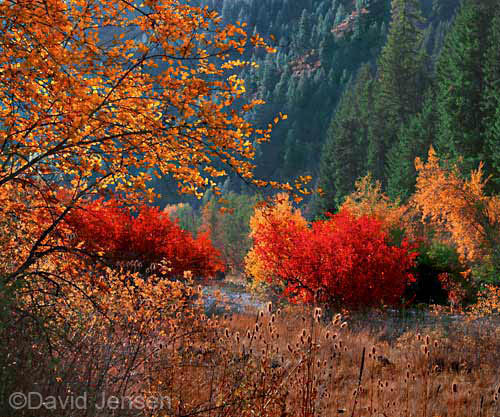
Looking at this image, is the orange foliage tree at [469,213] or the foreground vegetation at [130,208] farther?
the orange foliage tree at [469,213]

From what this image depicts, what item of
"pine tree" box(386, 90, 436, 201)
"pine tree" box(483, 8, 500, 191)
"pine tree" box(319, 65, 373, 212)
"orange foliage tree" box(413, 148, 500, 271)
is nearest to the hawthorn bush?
"orange foliage tree" box(413, 148, 500, 271)

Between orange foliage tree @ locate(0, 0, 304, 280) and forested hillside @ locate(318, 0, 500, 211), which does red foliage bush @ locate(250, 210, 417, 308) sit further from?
forested hillside @ locate(318, 0, 500, 211)

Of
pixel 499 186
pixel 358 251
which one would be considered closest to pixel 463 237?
pixel 358 251

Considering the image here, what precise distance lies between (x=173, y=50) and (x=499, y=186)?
29.5 metres

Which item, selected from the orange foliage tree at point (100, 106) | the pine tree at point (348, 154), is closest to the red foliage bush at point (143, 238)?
the orange foliage tree at point (100, 106)

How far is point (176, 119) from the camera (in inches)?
145

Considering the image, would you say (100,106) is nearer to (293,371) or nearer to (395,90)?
(293,371)

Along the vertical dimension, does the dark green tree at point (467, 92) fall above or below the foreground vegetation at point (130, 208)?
above

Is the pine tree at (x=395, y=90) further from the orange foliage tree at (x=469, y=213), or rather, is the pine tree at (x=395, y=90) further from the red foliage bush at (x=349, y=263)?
the red foliage bush at (x=349, y=263)

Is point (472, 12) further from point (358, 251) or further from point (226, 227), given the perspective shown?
point (226, 227)

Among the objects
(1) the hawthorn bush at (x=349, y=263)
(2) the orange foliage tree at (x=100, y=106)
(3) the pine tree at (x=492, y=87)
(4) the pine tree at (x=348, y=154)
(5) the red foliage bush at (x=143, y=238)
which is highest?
(4) the pine tree at (x=348, y=154)

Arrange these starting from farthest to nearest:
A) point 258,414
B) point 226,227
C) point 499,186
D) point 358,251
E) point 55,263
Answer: point 226,227 → point 499,186 → point 358,251 → point 55,263 → point 258,414

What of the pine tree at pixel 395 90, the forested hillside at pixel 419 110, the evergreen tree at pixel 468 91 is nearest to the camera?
the forested hillside at pixel 419 110

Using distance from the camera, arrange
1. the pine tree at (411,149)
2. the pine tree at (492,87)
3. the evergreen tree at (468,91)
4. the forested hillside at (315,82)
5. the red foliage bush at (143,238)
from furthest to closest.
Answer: the forested hillside at (315,82)
the pine tree at (411,149)
the evergreen tree at (468,91)
the pine tree at (492,87)
the red foliage bush at (143,238)
